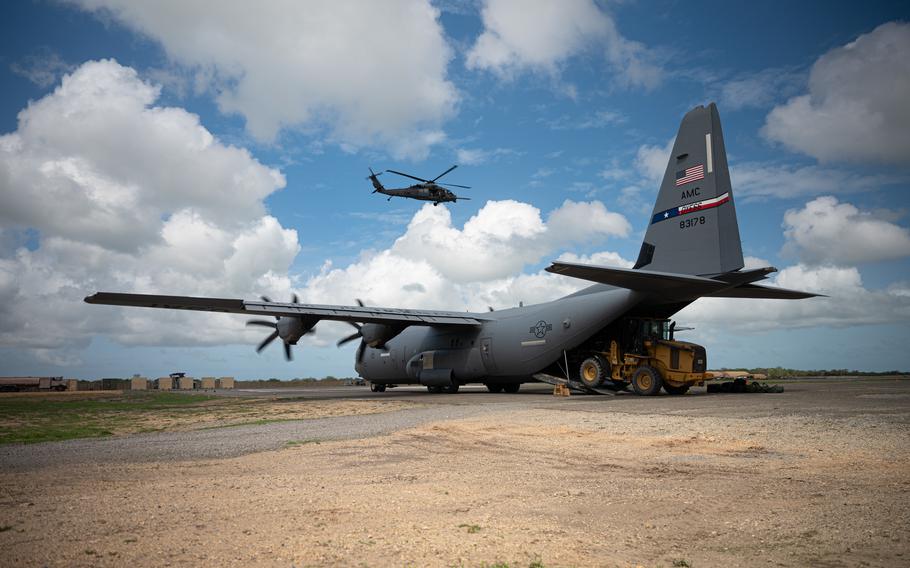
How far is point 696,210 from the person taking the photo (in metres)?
19.2

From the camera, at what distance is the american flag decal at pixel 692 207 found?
18.6 metres

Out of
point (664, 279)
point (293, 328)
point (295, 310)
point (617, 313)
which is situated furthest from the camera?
point (293, 328)

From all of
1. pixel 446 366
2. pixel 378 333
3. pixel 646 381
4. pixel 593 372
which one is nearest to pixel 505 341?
pixel 446 366

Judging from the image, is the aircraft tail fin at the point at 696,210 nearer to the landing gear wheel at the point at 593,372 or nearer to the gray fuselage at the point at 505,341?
the gray fuselage at the point at 505,341

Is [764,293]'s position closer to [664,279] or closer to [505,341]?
[664,279]

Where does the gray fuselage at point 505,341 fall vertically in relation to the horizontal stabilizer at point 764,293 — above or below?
below

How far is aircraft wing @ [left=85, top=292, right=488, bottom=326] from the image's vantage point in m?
21.9

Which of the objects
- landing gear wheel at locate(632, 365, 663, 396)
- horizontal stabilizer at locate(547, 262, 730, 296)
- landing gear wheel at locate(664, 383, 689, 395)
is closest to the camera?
horizontal stabilizer at locate(547, 262, 730, 296)

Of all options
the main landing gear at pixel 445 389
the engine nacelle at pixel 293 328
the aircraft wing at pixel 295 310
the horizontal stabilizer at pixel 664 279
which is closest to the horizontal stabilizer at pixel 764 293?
the horizontal stabilizer at pixel 664 279

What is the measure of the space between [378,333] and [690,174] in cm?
1652

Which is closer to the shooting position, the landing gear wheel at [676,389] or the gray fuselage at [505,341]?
the landing gear wheel at [676,389]

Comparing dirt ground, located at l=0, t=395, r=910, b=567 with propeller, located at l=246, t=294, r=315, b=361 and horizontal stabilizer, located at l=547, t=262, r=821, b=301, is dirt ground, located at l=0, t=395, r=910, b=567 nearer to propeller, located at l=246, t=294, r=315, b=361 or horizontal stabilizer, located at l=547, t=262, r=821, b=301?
horizontal stabilizer, located at l=547, t=262, r=821, b=301

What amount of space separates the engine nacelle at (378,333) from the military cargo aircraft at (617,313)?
55 millimetres

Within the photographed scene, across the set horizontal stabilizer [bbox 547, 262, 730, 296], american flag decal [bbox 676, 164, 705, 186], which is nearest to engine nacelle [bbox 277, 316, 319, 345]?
horizontal stabilizer [bbox 547, 262, 730, 296]
